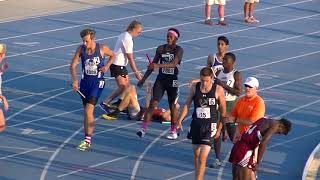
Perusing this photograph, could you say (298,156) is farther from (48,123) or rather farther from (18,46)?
(18,46)

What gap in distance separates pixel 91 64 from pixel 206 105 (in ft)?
8.75

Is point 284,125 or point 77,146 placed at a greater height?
point 284,125

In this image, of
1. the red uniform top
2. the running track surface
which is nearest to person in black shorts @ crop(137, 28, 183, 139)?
the running track surface

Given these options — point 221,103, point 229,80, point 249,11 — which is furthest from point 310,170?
point 249,11

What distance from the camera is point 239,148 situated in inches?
472

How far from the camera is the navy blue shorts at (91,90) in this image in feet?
48.6

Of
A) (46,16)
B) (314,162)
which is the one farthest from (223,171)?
(46,16)

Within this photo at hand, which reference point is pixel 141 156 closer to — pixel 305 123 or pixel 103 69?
pixel 103 69

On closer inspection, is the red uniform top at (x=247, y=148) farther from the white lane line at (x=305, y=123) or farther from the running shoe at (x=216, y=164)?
the white lane line at (x=305, y=123)

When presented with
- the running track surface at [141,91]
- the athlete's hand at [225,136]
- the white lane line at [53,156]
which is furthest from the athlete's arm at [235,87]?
the white lane line at [53,156]

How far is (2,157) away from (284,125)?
4.85 m

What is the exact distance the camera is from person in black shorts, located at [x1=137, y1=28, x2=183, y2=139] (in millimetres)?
15289

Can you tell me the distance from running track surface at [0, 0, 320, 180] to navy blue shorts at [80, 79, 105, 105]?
818 millimetres

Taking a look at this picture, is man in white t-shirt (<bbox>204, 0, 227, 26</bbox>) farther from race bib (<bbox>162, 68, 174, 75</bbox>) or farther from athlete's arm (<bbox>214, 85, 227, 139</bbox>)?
athlete's arm (<bbox>214, 85, 227, 139</bbox>)
